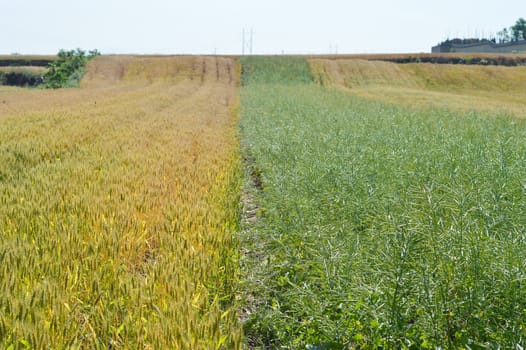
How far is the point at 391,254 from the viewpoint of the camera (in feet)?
10.8

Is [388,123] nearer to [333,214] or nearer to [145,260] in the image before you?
[333,214]

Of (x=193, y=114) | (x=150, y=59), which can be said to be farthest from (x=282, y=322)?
(x=150, y=59)

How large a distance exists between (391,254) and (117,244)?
7.54 ft

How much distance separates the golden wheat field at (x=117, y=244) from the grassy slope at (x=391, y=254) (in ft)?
1.64

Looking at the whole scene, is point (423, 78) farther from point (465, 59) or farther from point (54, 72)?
point (54, 72)

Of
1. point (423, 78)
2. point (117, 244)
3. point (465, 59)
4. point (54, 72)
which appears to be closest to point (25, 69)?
point (54, 72)

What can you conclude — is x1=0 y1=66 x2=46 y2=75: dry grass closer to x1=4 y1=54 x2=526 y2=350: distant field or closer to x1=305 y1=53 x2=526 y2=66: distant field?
x1=305 y1=53 x2=526 y2=66: distant field

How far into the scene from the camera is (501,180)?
15.6ft

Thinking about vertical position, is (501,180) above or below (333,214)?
above

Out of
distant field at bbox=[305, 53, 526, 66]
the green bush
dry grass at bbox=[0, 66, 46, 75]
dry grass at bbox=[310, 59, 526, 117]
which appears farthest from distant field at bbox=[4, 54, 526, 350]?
distant field at bbox=[305, 53, 526, 66]

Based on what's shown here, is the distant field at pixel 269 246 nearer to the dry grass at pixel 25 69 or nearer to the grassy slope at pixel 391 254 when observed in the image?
the grassy slope at pixel 391 254

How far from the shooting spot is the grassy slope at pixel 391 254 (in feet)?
8.94

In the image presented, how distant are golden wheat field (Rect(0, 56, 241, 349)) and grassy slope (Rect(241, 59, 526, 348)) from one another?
1.64 feet

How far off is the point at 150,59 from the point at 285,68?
51.2ft
